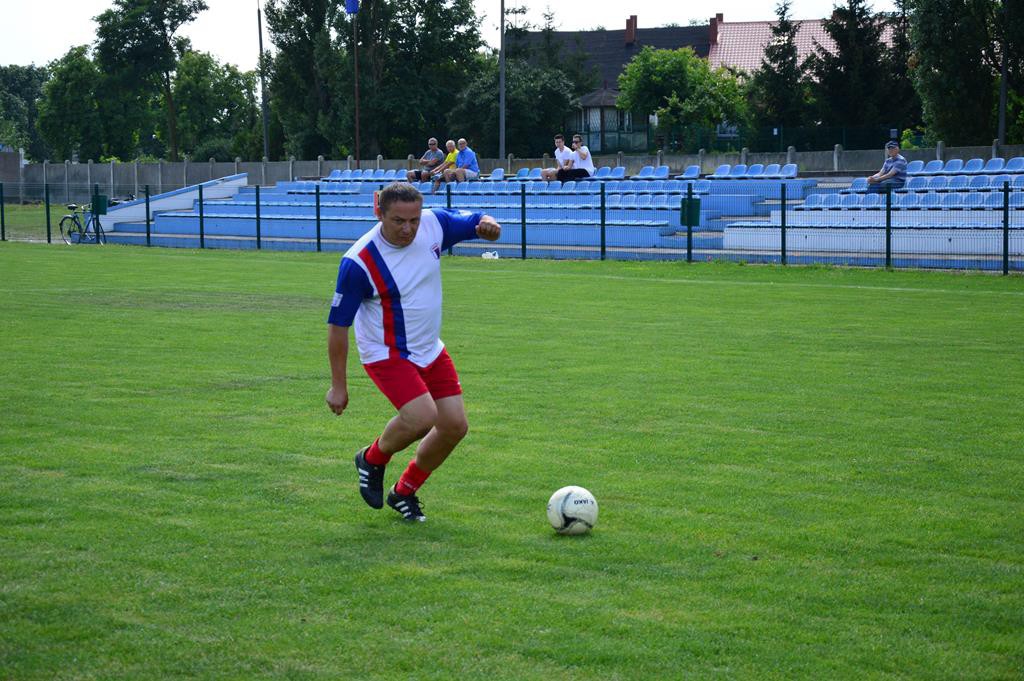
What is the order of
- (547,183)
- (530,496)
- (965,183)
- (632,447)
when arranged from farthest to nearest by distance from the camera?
(547,183), (965,183), (632,447), (530,496)

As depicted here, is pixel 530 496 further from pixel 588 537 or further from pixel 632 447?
pixel 632 447

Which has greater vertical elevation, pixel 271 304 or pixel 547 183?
pixel 547 183

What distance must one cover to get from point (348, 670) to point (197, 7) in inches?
3292

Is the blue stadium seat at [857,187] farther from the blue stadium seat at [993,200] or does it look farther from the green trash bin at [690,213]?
the green trash bin at [690,213]

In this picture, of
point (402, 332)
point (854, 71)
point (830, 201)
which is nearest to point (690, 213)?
point (830, 201)

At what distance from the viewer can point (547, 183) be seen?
33.0 metres

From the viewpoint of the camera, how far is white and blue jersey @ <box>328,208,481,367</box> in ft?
20.6

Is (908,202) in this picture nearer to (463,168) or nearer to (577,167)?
(577,167)

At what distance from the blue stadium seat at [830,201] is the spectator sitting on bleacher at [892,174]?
2.62 feet

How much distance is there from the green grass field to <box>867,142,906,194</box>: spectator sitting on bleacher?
41.7ft

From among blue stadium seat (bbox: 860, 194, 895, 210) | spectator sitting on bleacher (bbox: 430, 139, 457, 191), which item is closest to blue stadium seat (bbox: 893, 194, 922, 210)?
blue stadium seat (bbox: 860, 194, 895, 210)

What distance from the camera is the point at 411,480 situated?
654cm

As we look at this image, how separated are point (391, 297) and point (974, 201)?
21.2m

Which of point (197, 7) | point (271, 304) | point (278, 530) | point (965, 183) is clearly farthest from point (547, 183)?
point (197, 7)
